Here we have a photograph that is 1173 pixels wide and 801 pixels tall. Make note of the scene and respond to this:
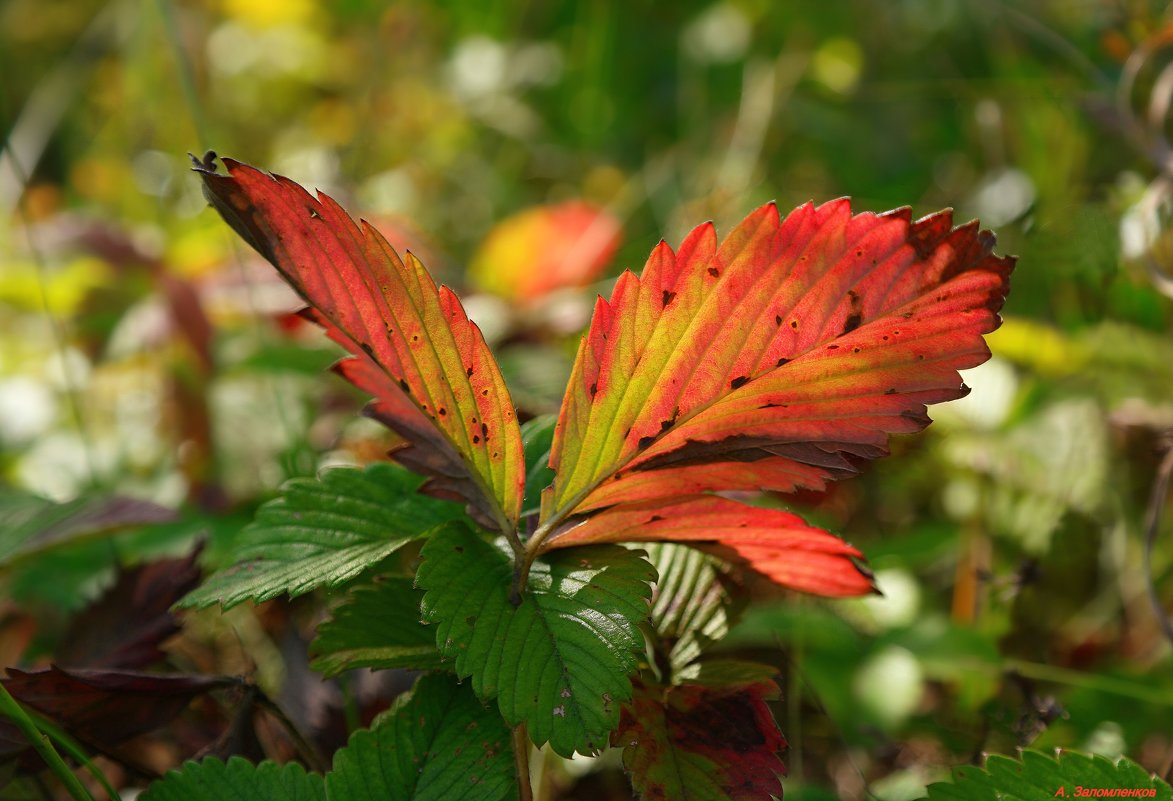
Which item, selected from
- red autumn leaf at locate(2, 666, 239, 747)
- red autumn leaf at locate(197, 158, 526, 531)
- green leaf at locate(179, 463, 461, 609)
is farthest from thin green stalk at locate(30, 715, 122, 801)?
red autumn leaf at locate(197, 158, 526, 531)

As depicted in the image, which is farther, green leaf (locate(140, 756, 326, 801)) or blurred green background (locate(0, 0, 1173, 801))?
blurred green background (locate(0, 0, 1173, 801))

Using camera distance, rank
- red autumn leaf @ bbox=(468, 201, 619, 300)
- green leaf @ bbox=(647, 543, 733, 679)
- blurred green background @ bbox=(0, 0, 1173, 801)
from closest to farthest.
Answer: green leaf @ bbox=(647, 543, 733, 679) < blurred green background @ bbox=(0, 0, 1173, 801) < red autumn leaf @ bbox=(468, 201, 619, 300)

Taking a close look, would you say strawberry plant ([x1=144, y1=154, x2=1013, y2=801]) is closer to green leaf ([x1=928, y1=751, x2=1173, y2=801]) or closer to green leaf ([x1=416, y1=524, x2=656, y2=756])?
green leaf ([x1=416, y1=524, x2=656, y2=756])

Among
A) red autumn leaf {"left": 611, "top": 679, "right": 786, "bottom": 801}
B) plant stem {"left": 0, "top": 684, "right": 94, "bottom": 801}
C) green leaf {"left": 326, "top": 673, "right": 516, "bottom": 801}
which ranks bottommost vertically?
red autumn leaf {"left": 611, "top": 679, "right": 786, "bottom": 801}

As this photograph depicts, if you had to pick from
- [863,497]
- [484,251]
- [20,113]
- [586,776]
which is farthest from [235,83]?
[586,776]

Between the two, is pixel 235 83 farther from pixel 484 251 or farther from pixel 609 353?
pixel 609 353

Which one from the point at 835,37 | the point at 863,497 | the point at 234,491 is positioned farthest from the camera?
the point at 835,37

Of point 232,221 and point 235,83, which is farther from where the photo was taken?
point 235,83

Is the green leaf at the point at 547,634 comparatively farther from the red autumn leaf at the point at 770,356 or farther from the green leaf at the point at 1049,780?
the green leaf at the point at 1049,780
